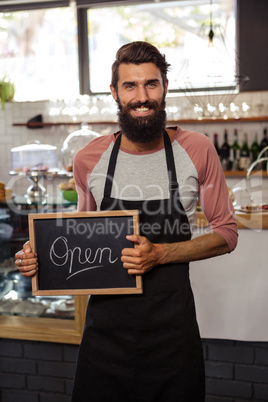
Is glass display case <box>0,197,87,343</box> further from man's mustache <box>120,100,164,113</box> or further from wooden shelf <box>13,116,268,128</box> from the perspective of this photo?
wooden shelf <box>13,116,268,128</box>

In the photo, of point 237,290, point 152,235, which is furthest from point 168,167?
point 237,290

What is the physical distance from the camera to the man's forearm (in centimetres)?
153

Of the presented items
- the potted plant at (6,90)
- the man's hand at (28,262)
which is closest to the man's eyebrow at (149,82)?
the man's hand at (28,262)

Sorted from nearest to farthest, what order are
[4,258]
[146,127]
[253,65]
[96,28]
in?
[146,127], [4,258], [253,65], [96,28]

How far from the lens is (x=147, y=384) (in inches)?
63.9

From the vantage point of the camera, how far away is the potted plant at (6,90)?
5762 mm

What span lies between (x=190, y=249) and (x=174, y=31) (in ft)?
Result: 14.5

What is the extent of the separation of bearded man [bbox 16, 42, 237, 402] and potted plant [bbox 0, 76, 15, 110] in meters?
4.46

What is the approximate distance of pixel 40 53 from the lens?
5.85 m

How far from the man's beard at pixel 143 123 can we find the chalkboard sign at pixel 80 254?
0.28 meters

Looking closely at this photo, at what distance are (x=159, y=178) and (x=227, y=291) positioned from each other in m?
1.05

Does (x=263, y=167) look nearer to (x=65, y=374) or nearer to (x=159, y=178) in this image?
(x=65, y=374)

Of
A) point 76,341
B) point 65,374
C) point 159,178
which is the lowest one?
point 65,374

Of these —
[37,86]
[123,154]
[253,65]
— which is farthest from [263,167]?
[123,154]
